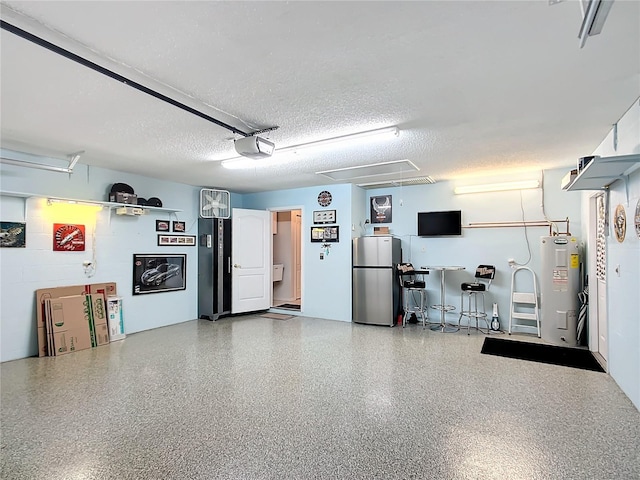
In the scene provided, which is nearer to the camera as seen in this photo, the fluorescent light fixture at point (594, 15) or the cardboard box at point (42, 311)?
the fluorescent light fixture at point (594, 15)

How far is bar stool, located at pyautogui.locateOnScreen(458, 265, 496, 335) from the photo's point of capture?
17.2 ft

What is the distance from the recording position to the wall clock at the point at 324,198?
648cm

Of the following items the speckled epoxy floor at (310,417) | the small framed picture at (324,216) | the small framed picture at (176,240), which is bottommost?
the speckled epoxy floor at (310,417)

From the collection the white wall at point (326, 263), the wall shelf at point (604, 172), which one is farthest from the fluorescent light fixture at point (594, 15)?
the white wall at point (326, 263)

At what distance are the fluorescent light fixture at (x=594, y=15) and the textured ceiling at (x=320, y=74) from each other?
0.99 ft

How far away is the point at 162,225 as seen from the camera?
5.89 m

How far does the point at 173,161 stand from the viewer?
461 centimetres

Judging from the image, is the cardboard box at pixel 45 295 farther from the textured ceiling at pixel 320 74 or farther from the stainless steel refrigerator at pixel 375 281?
the stainless steel refrigerator at pixel 375 281

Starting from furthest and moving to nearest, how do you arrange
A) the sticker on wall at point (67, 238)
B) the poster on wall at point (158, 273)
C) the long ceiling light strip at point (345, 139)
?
the poster on wall at point (158, 273) → the sticker on wall at point (67, 238) → the long ceiling light strip at point (345, 139)

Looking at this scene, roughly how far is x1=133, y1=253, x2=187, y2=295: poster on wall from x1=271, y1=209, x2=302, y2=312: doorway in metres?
3.00

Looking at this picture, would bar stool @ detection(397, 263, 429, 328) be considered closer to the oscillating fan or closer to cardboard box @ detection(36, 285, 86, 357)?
Answer: the oscillating fan

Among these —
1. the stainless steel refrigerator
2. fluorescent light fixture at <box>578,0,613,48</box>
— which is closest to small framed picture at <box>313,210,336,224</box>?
the stainless steel refrigerator

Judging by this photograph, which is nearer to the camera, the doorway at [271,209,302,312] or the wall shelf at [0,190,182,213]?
the wall shelf at [0,190,182,213]

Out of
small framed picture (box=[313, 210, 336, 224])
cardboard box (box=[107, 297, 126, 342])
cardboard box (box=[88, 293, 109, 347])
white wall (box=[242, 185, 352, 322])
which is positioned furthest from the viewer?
small framed picture (box=[313, 210, 336, 224])
